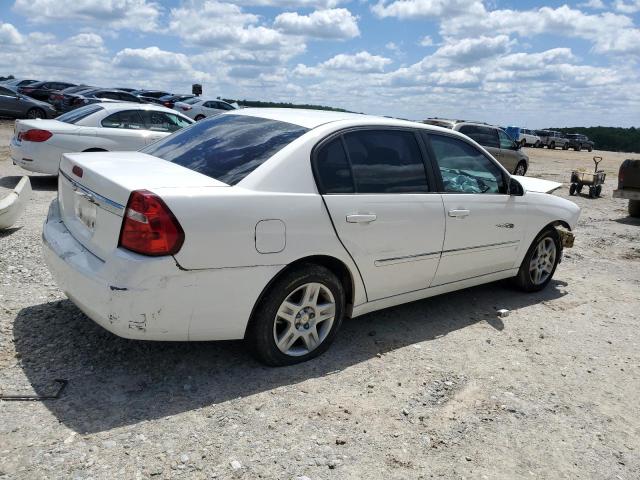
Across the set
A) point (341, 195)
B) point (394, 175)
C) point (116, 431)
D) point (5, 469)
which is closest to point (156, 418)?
point (116, 431)

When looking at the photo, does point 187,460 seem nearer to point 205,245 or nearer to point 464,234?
point 205,245

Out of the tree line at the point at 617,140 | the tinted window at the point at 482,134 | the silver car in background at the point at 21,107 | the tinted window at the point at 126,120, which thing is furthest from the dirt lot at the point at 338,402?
the tree line at the point at 617,140

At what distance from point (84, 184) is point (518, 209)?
3.66m

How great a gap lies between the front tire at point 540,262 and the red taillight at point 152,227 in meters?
3.73

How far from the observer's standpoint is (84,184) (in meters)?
3.44

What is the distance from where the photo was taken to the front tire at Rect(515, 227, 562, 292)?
554 centimetres

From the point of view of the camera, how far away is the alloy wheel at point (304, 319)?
3.58 metres

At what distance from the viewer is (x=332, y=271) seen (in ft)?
12.6

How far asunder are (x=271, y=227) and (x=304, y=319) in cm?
74

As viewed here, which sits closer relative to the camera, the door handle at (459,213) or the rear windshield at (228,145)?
the rear windshield at (228,145)

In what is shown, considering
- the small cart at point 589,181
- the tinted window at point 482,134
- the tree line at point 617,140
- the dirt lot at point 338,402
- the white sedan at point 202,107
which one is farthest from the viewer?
the tree line at point 617,140

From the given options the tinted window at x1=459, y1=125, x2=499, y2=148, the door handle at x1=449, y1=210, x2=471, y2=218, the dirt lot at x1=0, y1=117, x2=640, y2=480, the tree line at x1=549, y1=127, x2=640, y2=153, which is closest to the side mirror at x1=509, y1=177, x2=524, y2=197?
the door handle at x1=449, y1=210, x2=471, y2=218

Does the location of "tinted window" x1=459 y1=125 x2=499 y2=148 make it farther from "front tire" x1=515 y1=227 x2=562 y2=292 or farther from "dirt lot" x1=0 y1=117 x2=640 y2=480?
"dirt lot" x1=0 y1=117 x2=640 y2=480

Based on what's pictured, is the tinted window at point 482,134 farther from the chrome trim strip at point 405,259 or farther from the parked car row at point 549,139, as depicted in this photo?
the parked car row at point 549,139
